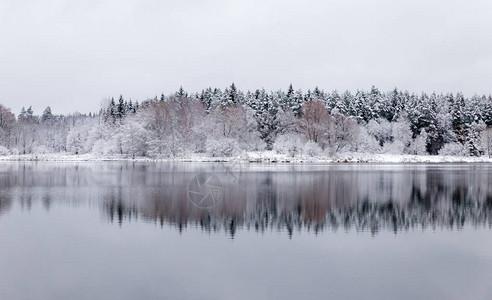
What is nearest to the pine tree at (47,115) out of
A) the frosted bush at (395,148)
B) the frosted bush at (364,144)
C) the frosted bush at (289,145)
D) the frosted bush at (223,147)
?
the frosted bush at (223,147)

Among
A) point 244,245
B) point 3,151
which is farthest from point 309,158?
point 244,245

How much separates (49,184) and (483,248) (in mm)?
33021

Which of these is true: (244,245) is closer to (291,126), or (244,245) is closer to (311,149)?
(311,149)

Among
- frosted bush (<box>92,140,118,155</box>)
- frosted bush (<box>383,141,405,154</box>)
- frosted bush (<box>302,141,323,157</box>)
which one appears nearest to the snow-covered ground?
frosted bush (<box>302,141,323,157</box>)

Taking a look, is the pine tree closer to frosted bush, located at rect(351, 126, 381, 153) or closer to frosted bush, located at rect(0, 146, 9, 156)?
frosted bush, located at rect(0, 146, 9, 156)

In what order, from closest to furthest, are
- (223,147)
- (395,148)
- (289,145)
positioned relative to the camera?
1. (223,147)
2. (289,145)
3. (395,148)

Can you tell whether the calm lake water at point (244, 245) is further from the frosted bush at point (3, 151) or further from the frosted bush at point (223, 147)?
the frosted bush at point (3, 151)

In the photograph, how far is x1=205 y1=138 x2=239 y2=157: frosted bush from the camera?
82000mm

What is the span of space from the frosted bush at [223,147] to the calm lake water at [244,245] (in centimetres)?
5072

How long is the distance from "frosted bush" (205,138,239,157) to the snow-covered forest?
0.61 feet

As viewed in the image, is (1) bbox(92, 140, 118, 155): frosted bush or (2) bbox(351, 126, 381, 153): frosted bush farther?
(1) bbox(92, 140, 118, 155): frosted bush

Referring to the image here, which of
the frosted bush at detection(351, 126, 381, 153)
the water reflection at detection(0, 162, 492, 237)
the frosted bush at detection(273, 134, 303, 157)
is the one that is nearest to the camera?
the water reflection at detection(0, 162, 492, 237)

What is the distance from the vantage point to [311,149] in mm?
82875

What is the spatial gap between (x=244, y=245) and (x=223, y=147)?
2567 inches
